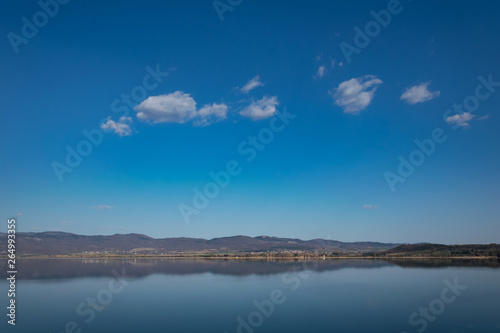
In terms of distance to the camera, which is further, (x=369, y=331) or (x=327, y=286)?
(x=327, y=286)

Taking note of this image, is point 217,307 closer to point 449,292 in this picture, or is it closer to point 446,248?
point 449,292

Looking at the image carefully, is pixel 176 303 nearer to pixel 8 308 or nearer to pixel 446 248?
pixel 8 308

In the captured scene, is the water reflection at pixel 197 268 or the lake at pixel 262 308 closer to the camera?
the lake at pixel 262 308

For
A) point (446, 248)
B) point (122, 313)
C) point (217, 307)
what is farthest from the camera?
point (446, 248)

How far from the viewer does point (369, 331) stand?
1731cm

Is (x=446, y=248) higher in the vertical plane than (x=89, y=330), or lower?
lower

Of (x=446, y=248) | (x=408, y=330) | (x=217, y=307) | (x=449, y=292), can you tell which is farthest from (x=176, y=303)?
(x=446, y=248)

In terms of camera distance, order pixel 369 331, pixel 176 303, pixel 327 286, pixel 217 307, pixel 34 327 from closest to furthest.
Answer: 1. pixel 369 331
2. pixel 34 327
3. pixel 217 307
4. pixel 176 303
5. pixel 327 286

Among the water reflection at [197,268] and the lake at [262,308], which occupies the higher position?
the lake at [262,308]

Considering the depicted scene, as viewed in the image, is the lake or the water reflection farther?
the water reflection

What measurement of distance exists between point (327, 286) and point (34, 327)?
26261mm

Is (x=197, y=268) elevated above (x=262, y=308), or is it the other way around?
(x=262, y=308)

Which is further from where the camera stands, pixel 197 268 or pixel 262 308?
pixel 197 268

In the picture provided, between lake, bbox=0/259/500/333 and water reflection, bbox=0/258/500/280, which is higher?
lake, bbox=0/259/500/333
